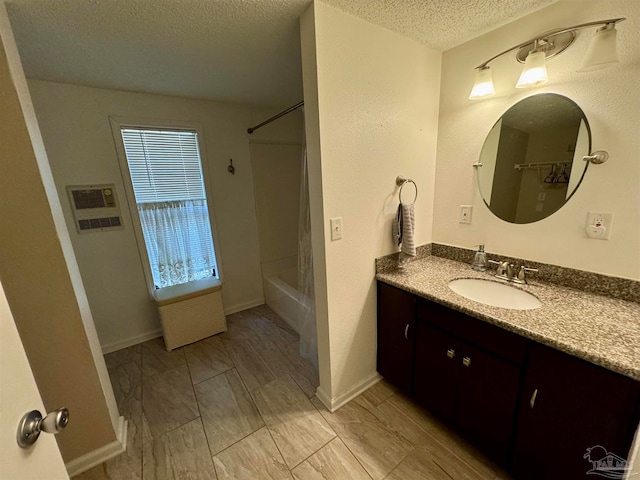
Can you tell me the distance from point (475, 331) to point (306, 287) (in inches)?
45.8

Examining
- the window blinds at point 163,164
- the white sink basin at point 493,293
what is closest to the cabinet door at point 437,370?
the white sink basin at point 493,293

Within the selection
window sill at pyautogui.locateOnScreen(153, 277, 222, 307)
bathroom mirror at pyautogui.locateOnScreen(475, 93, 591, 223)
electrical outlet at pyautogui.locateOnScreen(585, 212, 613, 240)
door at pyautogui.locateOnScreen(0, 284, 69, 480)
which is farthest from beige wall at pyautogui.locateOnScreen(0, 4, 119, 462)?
electrical outlet at pyautogui.locateOnScreen(585, 212, 613, 240)

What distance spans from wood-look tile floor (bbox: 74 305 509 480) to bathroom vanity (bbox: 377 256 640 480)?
7.6 inches

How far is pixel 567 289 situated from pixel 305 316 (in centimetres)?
161

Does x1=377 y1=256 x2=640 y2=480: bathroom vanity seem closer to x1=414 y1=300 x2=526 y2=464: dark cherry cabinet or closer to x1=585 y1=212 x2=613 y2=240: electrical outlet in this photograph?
x1=414 y1=300 x2=526 y2=464: dark cherry cabinet

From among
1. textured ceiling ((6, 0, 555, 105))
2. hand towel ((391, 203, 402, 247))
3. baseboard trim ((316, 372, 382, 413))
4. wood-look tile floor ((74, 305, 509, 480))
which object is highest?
textured ceiling ((6, 0, 555, 105))

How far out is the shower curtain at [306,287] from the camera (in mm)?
1864

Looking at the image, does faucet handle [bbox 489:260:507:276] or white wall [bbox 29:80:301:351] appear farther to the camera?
white wall [bbox 29:80:301:351]

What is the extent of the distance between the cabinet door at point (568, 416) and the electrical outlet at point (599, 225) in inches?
27.5

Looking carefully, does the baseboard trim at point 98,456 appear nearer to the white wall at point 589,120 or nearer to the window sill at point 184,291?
the window sill at point 184,291

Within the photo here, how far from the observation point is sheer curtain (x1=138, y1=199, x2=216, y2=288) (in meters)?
2.35

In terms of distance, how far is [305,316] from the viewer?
6.68ft

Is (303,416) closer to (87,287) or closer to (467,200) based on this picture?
(467,200)

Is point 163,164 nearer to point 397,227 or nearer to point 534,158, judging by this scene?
point 397,227
